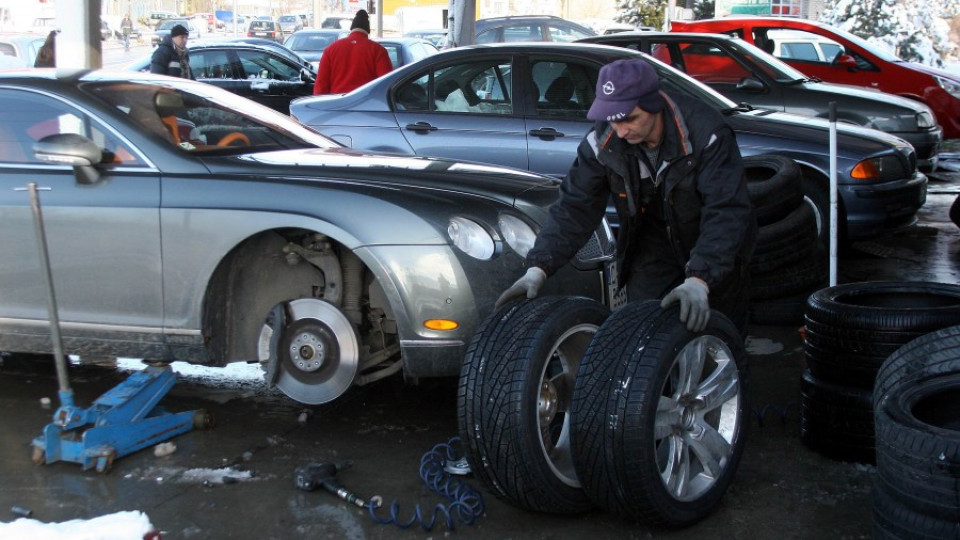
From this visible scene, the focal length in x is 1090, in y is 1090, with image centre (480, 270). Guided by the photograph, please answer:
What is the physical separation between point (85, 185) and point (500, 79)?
3.79m

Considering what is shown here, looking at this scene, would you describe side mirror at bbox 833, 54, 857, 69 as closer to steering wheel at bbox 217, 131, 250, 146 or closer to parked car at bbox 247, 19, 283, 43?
steering wheel at bbox 217, 131, 250, 146

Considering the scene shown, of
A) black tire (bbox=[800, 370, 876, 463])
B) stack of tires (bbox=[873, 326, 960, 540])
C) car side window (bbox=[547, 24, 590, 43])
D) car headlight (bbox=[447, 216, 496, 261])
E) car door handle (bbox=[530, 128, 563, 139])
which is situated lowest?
black tire (bbox=[800, 370, 876, 463])

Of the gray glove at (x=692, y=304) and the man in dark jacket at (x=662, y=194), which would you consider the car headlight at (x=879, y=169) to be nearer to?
the man in dark jacket at (x=662, y=194)

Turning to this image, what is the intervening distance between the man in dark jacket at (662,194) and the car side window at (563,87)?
3.47 m

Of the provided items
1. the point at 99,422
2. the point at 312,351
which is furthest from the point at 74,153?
the point at 312,351

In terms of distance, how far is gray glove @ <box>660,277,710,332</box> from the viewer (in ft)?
11.9

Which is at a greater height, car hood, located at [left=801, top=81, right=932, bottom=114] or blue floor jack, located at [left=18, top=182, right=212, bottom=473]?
car hood, located at [left=801, top=81, right=932, bottom=114]

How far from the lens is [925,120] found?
35.8ft

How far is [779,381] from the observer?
5398 millimetres

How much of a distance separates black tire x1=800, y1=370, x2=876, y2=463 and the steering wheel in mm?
2864

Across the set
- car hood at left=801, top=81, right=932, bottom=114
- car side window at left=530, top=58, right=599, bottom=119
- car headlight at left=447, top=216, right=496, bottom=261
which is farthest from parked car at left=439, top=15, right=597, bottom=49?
car headlight at left=447, top=216, right=496, bottom=261

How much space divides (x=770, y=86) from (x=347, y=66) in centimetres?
399

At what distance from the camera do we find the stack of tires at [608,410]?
11.5ft

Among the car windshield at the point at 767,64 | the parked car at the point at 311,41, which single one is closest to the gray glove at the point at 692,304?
the car windshield at the point at 767,64
